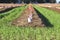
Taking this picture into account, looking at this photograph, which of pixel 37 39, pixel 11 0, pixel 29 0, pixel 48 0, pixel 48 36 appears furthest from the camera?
pixel 48 0

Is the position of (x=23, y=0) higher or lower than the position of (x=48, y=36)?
lower

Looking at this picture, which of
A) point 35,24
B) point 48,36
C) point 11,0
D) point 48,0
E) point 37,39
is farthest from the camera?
point 48,0

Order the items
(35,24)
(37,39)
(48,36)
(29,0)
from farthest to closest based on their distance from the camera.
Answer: (29,0) → (35,24) → (48,36) → (37,39)

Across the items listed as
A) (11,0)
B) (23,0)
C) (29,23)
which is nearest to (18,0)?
(23,0)

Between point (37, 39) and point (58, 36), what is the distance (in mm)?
1230

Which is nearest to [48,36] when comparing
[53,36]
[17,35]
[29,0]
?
[53,36]

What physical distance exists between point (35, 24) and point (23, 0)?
266ft

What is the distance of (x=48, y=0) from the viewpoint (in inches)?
4579

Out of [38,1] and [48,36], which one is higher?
[48,36]

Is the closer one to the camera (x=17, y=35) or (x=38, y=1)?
(x=17, y=35)

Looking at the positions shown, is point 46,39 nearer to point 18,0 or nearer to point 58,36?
point 58,36

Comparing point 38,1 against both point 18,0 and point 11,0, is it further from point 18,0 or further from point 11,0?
point 11,0

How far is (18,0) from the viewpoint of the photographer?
4043 inches

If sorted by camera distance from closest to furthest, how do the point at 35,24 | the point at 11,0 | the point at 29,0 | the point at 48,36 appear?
the point at 48,36 < the point at 35,24 < the point at 11,0 < the point at 29,0
